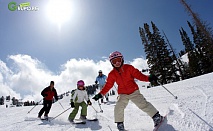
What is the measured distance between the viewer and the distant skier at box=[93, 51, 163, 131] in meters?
4.23

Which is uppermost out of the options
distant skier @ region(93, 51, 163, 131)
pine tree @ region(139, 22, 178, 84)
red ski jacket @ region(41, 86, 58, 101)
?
pine tree @ region(139, 22, 178, 84)

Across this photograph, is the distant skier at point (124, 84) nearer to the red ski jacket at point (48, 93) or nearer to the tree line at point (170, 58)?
the red ski jacket at point (48, 93)

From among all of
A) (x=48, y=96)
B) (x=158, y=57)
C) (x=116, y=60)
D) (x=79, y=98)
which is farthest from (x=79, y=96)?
(x=158, y=57)

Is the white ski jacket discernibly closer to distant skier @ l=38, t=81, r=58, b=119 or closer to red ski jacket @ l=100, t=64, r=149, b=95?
distant skier @ l=38, t=81, r=58, b=119

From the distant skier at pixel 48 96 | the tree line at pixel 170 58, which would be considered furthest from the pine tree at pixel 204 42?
the distant skier at pixel 48 96

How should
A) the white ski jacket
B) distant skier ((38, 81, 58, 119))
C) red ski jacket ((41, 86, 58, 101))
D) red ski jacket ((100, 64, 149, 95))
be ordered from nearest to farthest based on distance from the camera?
red ski jacket ((100, 64, 149, 95)) < the white ski jacket < distant skier ((38, 81, 58, 119)) < red ski jacket ((41, 86, 58, 101))

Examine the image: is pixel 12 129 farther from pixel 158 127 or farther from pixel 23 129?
pixel 158 127

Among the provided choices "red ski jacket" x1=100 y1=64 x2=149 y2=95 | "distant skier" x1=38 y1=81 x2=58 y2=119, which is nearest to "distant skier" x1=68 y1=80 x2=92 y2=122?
"distant skier" x1=38 y1=81 x2=58 y2=119

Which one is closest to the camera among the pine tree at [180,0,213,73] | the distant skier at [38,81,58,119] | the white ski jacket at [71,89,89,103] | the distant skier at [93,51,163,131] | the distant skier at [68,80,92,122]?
the distant skier at [93,51,163,131]

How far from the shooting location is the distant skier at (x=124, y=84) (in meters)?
4.23

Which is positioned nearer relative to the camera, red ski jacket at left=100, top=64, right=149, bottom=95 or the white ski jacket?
red ski jacket at left=100, top=64, right=149, bottom=95

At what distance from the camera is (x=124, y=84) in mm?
4559

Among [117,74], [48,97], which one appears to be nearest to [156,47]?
[48,97]

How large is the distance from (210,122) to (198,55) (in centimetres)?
3865
